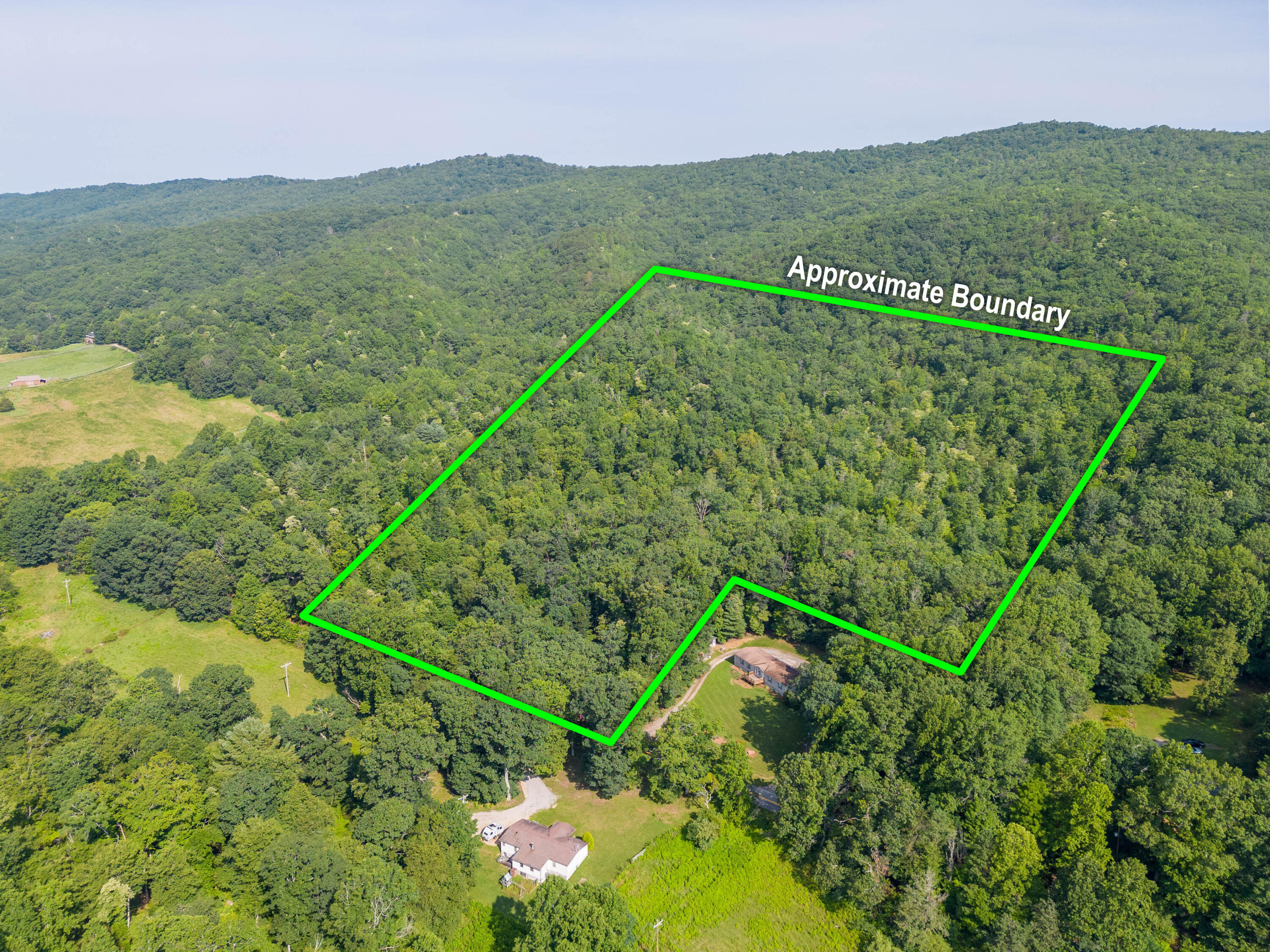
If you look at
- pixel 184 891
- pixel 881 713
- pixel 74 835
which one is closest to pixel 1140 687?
pixel 881 713

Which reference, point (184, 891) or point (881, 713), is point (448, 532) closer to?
point (184, 891)

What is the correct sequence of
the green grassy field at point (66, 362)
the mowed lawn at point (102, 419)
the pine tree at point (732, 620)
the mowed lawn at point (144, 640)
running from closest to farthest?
1. the mowed lawn at point (144, 640)
2. the pine tree at point (732, 620)
3. the mowed lawn at point (102, 419)
4. the green grassy field at point (66, 362)

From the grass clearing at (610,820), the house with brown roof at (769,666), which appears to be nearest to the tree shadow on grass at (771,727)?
the house with brown roof at (769,666)

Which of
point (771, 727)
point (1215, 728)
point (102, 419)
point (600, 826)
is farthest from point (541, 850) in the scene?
point (102, 419)

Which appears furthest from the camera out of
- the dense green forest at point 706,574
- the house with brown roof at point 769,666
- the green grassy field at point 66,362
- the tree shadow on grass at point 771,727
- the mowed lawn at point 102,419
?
the green grassy field at point 66,362

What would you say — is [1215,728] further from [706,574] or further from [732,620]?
[706,574]

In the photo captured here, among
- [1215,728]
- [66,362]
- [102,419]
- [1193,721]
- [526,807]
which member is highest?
[66,362]

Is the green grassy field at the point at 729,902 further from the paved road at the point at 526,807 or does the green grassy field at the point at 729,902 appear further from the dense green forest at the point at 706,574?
the paved road at the point at 526,807
